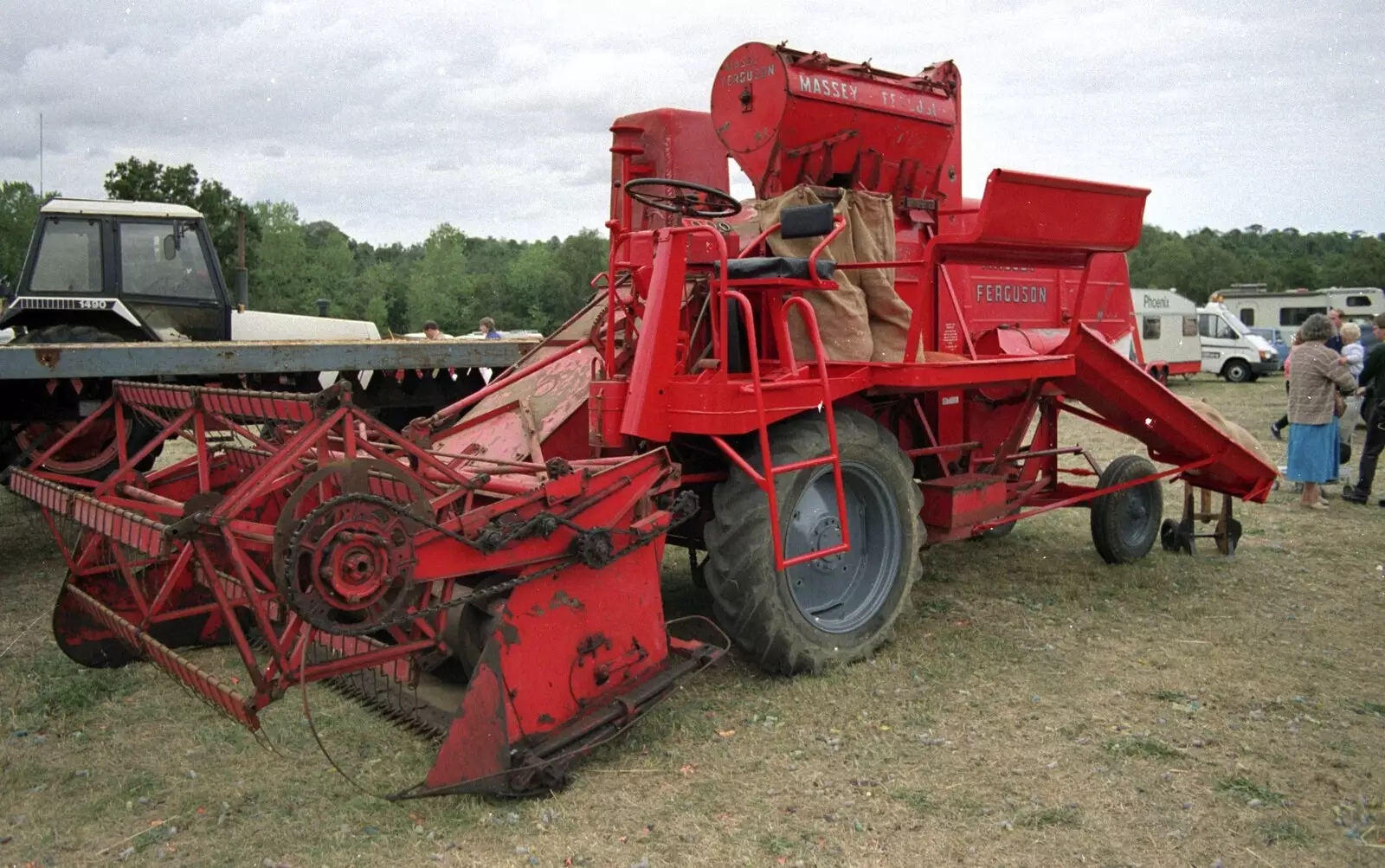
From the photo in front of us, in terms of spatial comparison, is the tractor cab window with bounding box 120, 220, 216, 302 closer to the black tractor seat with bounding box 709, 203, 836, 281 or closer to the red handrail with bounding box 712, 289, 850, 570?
the black tractor seat with bounding box 709, 203, 836, 281

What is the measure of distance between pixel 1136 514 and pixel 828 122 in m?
3.40

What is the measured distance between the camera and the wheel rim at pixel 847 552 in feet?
15.8

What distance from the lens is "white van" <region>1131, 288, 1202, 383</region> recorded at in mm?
22562

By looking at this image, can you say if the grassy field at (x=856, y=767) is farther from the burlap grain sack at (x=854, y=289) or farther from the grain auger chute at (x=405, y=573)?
the burlap grain sack at (x=854, y=289)

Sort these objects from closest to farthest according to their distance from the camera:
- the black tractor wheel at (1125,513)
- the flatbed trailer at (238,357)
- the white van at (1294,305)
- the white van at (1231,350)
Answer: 1. the flatbed trailer at (238,357)
2. the black tractor wheel at (1125,513)
3. the white van at (1231,350)
4. the white van at (1294,305)

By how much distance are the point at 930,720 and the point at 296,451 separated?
102 inches

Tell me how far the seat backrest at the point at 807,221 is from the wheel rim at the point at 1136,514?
3.35 metres

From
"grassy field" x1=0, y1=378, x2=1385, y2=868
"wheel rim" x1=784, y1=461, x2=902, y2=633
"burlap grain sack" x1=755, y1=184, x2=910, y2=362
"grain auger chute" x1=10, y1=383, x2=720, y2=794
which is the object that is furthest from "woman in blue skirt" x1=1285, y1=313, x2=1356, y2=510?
"grain auger chute" x1=10, y1=383, x2=720, y2=794

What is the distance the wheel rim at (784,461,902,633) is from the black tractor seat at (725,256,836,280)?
0.86 metres

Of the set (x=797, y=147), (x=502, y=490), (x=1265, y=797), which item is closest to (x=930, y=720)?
(x=1265, y=797)

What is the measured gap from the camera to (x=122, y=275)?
353 inches

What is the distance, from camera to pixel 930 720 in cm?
421

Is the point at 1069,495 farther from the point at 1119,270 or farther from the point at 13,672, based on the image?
the point at 13,672

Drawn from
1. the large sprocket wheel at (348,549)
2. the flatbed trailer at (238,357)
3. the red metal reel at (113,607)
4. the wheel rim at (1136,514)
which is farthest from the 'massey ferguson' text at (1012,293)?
the red metal reel at (113,607)
